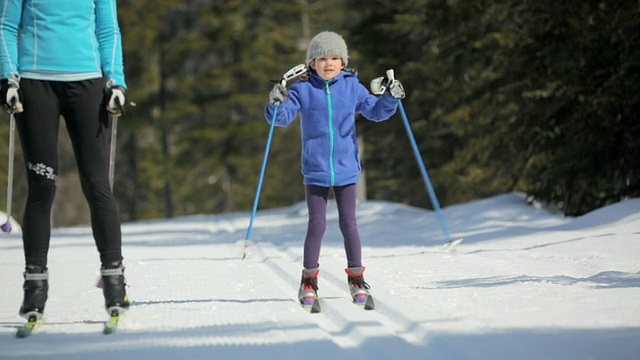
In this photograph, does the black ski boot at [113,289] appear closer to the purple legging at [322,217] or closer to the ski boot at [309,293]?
the ski boot at [309,293]

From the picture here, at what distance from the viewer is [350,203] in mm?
5465

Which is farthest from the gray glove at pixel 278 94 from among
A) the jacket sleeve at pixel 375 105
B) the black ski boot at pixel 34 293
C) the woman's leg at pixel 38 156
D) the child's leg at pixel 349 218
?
the black ski boot at pixel 34 293

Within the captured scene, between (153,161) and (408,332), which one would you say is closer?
(408,332)

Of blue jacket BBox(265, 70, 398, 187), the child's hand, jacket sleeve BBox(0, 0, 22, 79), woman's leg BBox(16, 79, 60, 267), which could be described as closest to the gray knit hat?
blue jacket BBox(265, 70, 398, 187)

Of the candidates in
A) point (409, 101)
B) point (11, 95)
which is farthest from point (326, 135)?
point (409, 101)

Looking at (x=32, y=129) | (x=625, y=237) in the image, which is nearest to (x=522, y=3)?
(x=625, y=237)

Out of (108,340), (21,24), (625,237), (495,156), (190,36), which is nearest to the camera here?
(108,340)

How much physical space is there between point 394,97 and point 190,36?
24.4 metres

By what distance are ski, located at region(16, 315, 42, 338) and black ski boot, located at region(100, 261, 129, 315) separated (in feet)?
1.27

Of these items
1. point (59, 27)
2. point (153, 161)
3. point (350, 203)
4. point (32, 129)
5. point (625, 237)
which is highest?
point (59, 27)

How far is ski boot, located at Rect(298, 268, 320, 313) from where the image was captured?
16.7ft

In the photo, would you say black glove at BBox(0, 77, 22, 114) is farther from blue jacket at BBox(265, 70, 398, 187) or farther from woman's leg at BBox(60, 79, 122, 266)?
blue jacket at BBox(265, 70, 398, 187)

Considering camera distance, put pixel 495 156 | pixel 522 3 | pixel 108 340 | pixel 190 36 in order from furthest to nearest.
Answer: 1. pixel 190 36
2. pixel 495 156
3. pixel 522 3
4. pixel 108 340

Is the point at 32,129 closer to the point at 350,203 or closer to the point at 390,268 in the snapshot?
the point at 350,203
